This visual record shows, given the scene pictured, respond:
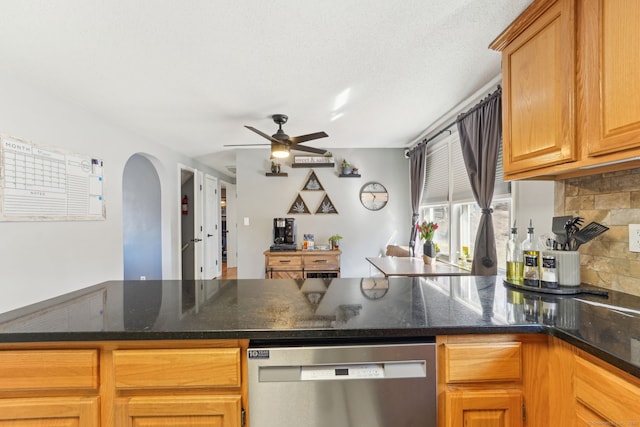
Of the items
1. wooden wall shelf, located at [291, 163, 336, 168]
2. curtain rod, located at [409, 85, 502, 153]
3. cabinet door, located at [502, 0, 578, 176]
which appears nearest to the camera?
cabinet door, located at [502, 0, 578, 176]

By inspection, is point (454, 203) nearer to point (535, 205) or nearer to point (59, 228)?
point (535, 205)

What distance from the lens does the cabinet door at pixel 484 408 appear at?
0.95m

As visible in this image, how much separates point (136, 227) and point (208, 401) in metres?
4.09

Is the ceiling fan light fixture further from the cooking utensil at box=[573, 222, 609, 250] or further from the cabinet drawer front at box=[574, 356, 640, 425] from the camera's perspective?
the cabinet drawer front at box=[574, 356, 640, 425]

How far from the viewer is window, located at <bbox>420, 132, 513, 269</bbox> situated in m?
2.35

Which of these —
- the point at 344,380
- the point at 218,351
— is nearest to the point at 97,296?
the point at 218,351

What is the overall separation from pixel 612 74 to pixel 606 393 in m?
1.04

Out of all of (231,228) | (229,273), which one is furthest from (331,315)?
(231,228)

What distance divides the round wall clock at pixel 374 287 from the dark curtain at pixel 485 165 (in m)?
1.09

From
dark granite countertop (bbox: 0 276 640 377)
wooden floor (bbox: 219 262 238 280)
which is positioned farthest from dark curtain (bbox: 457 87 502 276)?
wooden floor (bbox: 219 262 238 280)

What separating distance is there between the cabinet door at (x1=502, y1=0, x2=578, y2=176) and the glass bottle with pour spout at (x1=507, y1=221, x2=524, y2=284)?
371 mm

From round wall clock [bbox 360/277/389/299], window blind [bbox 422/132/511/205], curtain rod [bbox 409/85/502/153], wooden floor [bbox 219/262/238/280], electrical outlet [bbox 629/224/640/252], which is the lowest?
wooden floor [bbox 219/262/238/280]

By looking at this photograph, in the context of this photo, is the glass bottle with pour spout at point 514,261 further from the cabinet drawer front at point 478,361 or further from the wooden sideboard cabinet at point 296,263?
the wooden sideboard cabinet at point 296,263

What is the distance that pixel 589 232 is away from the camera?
4.37 ft
